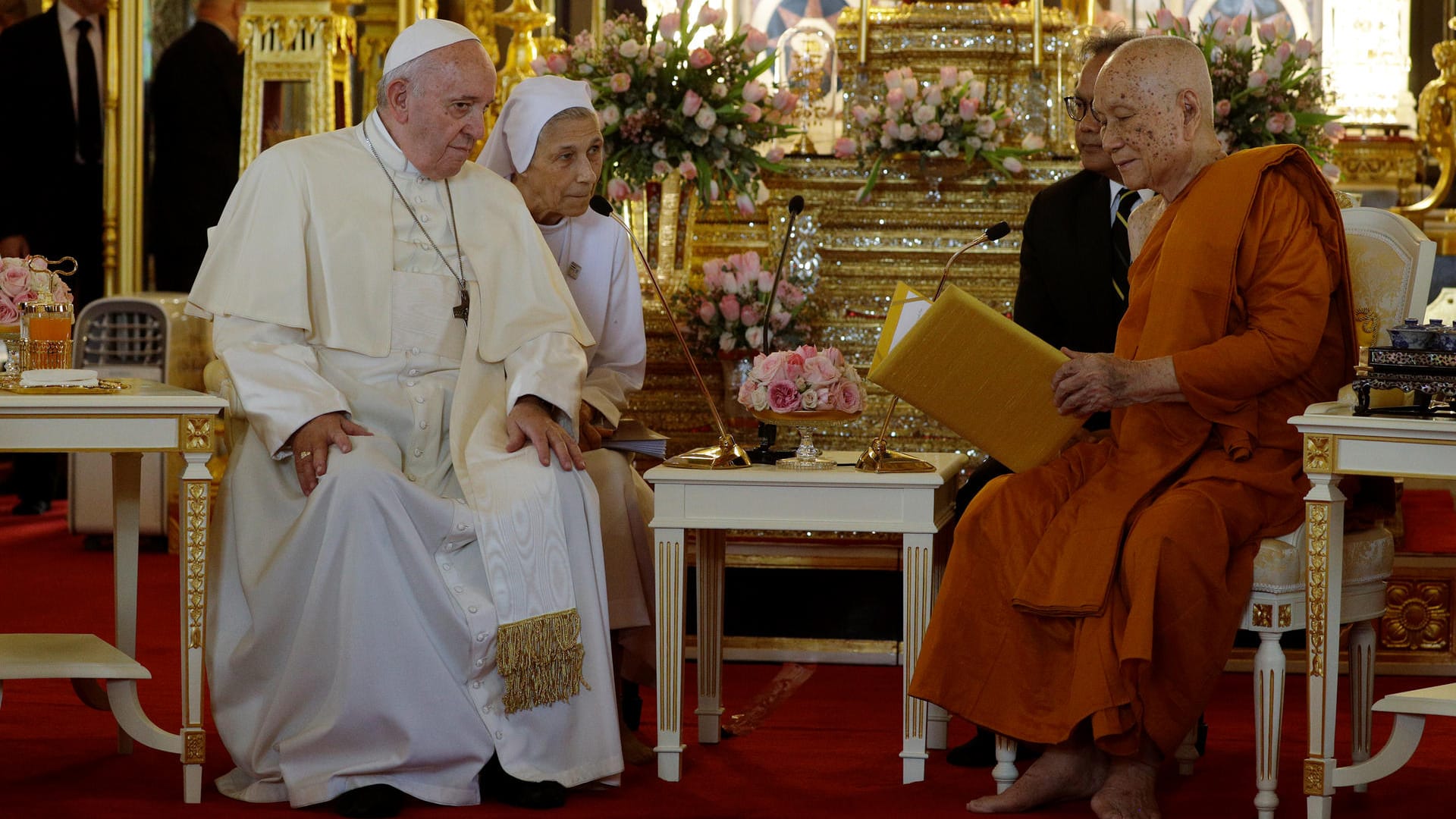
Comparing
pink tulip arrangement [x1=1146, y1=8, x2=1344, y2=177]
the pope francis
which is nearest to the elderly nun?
the pope francis

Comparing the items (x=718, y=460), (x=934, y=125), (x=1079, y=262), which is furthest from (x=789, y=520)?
(x=934, y=125)

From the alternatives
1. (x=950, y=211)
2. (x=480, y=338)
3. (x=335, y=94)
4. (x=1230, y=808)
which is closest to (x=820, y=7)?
(x=335, y=94)

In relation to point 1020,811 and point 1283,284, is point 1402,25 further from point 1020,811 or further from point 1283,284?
point 1020,811

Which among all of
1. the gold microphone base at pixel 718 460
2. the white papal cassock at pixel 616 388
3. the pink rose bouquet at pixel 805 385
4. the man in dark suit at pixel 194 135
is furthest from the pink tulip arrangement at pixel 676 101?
the man in dark suit at pixel 194 135

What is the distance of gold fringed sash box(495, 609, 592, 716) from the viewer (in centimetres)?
337

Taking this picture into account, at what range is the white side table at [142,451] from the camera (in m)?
3.34

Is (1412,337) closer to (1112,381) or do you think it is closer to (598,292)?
(1112,381)

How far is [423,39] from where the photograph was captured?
376 centimetres

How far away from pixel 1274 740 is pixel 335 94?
245 inches

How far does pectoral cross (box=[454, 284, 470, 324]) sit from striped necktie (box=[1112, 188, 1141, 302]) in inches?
66.5

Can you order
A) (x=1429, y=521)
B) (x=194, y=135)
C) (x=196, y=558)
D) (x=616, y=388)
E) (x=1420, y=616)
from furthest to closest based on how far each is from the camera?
1. (x=194, y=135)
2. (x=1429, y=521)
3. (x=1420, y=616)
4. (x=616, y=388)
5. (x=196, y=558)

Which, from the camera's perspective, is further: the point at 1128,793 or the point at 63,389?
the point at 63,389

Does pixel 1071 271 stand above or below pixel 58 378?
above

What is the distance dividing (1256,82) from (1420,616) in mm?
1942
